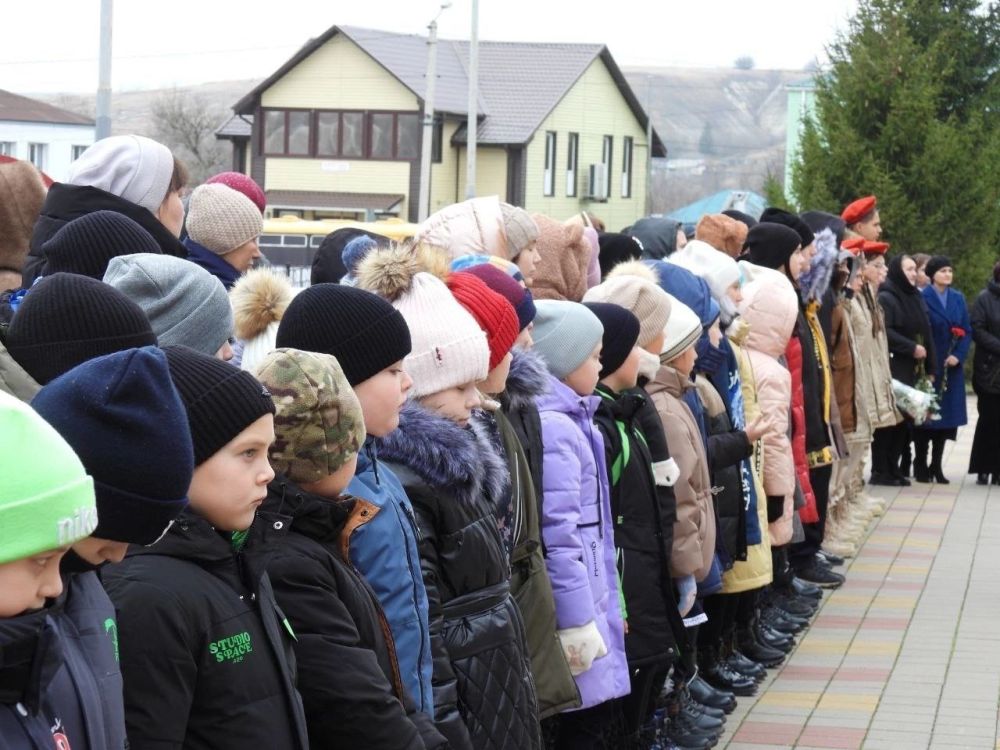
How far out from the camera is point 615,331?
564 centimetres

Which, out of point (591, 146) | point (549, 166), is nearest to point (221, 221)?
point (549, 166)

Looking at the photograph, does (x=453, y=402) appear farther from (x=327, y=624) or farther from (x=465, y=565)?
(x=327, y=624)

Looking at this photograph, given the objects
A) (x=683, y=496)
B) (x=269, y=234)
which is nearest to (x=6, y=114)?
(x=269, y=234)

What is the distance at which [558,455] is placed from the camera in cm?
489

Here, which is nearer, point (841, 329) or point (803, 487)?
point (803, 487)

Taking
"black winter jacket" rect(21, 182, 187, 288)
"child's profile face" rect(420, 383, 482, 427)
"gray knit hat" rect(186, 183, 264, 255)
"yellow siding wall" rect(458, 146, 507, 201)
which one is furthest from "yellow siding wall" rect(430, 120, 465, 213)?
"child's profile face" rect(420, 383, 482, 427)

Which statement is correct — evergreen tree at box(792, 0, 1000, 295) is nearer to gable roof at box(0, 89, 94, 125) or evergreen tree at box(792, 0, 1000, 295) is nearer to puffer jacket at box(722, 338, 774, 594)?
puffer jacket at box(722, 338, 774, 594)

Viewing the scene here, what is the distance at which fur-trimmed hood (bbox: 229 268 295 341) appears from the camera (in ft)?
14.0

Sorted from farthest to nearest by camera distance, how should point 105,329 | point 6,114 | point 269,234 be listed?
point 6,114
point 269,234
point 105,329

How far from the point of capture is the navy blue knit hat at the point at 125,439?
234cm

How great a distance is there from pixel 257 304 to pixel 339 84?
5179 centimetres

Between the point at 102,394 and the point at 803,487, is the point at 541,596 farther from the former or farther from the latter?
the point at 803,487

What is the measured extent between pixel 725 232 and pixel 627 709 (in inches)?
155

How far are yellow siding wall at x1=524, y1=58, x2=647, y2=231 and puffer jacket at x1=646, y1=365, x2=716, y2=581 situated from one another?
1924 inches
